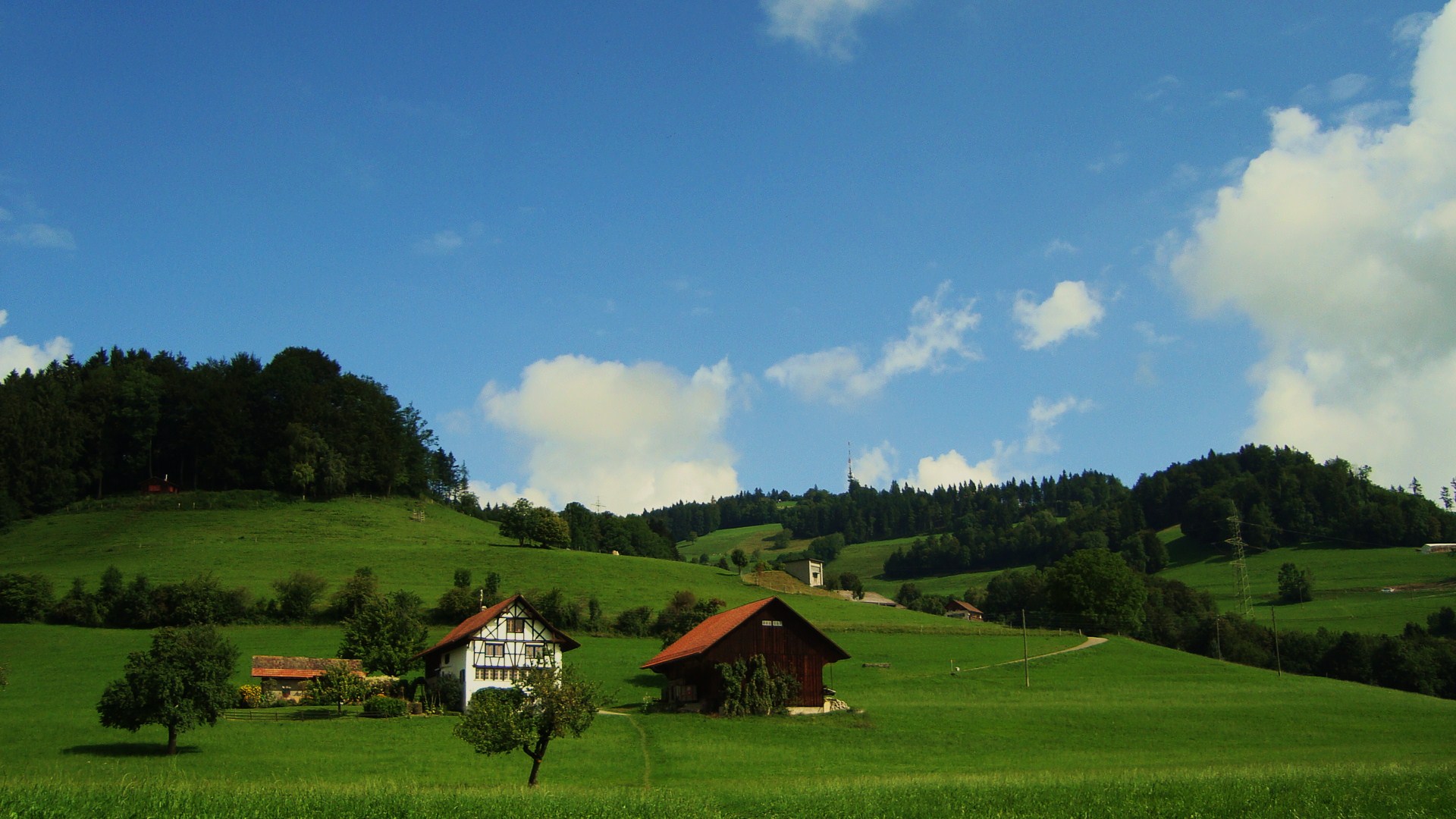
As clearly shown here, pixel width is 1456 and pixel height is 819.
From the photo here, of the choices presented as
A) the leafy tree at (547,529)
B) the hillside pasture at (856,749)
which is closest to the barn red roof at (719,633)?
the hillside pasture at (856,749)

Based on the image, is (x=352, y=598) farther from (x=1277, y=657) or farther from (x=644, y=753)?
(x=1277, y=657)

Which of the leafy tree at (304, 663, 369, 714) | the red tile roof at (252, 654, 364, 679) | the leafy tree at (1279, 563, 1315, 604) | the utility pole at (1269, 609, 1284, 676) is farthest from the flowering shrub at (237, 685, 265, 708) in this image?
the leafy tree at (1279, 563, 1315, 604)

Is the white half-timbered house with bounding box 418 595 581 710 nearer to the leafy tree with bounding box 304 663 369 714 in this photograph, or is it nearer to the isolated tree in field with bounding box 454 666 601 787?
the leafy tree with bounding box 304 663 369 714

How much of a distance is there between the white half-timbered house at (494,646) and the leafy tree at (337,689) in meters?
5.00

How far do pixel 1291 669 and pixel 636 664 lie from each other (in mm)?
68158

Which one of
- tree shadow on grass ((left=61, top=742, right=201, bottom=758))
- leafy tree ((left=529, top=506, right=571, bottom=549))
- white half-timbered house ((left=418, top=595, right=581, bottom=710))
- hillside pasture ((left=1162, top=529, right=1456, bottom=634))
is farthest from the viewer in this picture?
leafy tree ((left=529, top=506, right=571, bottom=549))

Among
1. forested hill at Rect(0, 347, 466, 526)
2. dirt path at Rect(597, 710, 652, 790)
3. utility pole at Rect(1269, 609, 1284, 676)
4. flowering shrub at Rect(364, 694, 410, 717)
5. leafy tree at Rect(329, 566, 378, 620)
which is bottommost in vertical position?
utility pole at Rect(1269, 609, 1284, 676)

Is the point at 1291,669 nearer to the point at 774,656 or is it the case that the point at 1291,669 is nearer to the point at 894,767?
the point at 774,656

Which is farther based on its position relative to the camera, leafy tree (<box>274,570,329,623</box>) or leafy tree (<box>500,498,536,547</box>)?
leafy tree (<box>500,498,536,547</box>)

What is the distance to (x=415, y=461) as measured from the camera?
446ft

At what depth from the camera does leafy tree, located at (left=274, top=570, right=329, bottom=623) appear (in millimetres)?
71312

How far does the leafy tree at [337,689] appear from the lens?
49.6 metres

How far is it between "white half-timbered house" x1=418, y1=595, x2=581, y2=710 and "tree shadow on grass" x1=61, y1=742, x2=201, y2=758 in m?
16.2

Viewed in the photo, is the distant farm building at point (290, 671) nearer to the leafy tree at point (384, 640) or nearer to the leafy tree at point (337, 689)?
the leafy tree at point (337, 689)
